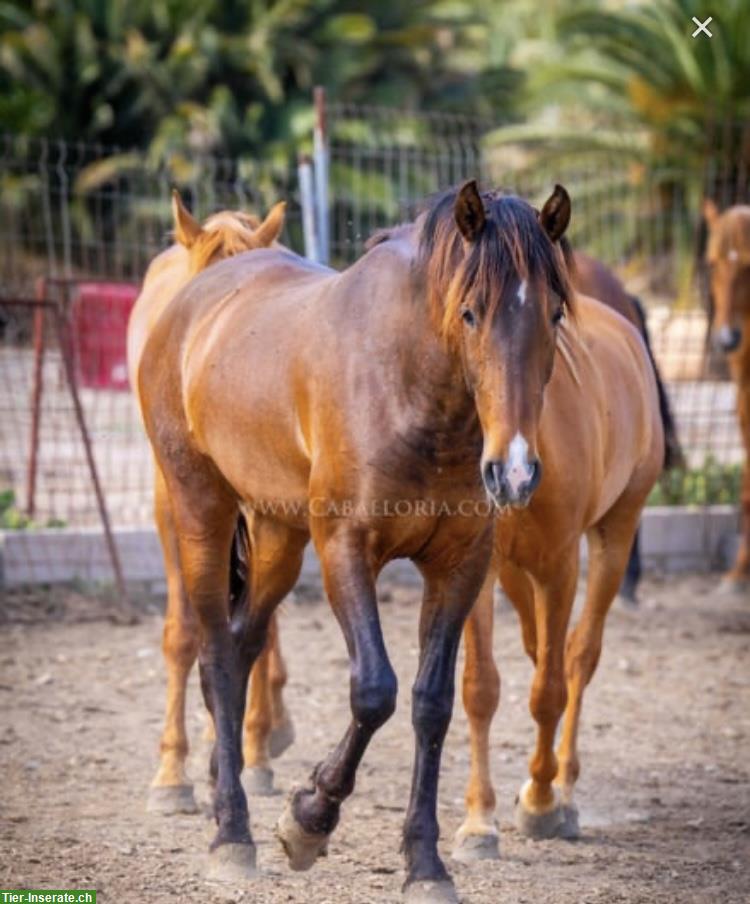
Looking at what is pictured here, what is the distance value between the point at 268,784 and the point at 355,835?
0.70m

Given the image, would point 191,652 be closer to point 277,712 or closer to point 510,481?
point 277,712

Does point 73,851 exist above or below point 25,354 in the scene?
below

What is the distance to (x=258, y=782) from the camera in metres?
6.00

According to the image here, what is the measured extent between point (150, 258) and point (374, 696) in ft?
25.2

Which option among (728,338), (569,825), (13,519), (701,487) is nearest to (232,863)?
(569,825)

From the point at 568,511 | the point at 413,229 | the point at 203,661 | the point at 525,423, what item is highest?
the point at 413,229

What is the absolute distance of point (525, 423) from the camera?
4.00 meters

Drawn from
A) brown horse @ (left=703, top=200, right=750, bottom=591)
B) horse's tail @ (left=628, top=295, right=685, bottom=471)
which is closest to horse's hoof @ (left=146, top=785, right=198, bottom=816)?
horse's tail @ (left=628, top=295, right=685, bottom=471)

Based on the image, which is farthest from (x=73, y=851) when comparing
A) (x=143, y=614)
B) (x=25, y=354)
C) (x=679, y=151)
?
(x=679, y=151)

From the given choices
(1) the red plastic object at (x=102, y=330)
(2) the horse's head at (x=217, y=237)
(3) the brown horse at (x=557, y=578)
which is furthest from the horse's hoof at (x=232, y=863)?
(1) the red plastic object at (x=102, y=330)

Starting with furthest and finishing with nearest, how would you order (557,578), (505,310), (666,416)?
(666,416), (557,578), (505,310)

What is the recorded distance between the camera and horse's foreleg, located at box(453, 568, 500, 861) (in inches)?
205

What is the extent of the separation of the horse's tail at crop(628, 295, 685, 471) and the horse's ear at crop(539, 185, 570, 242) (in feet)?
10.5

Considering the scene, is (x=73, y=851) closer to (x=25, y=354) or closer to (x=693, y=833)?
(x=693, y=833)
